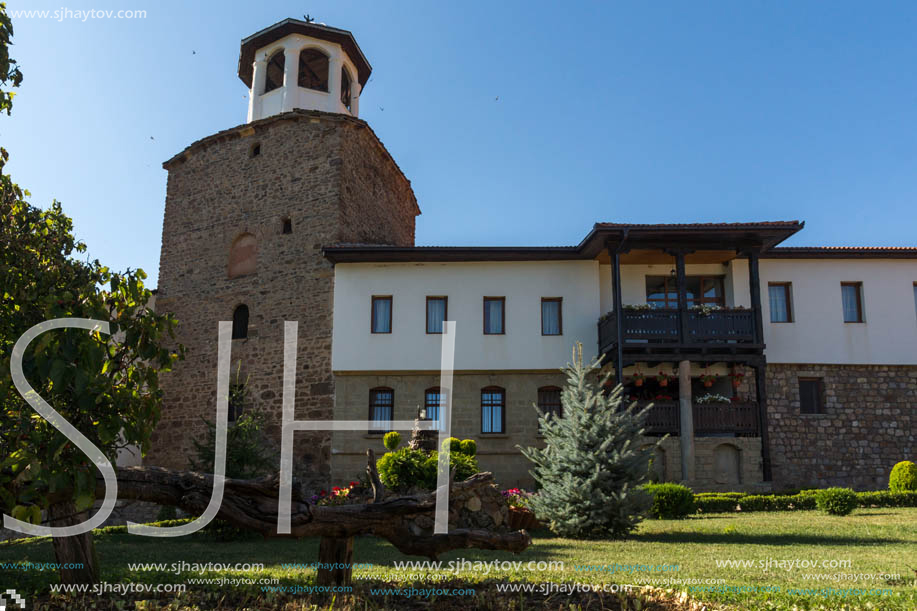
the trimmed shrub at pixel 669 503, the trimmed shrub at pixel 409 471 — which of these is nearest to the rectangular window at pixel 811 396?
the trimmed shrub at pixel 669 503

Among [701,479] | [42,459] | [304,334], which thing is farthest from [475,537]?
[304,334]

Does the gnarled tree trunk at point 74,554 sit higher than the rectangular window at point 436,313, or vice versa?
the rectangular window at point 436,313

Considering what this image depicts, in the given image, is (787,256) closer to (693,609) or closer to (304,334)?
(304,334)

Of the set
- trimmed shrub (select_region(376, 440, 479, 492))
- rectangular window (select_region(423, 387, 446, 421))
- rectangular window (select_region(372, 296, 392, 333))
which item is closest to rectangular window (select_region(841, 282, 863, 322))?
rectangular window (select_region(423, 387, 446, 421))

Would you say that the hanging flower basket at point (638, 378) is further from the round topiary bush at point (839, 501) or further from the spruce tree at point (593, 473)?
the spruce tree at point (593, 473)

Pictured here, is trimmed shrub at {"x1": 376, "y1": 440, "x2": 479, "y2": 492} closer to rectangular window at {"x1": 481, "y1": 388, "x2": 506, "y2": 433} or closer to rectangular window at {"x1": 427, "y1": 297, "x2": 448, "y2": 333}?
rectangular window at {"x1": 481, "y1": 388, "x2": 506, "y2": 433}

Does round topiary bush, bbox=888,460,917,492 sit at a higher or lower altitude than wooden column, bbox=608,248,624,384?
lower

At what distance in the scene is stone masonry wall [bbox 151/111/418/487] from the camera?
21.5 metres

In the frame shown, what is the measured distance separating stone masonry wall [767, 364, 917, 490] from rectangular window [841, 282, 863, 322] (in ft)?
4.47

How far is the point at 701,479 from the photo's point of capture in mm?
18656

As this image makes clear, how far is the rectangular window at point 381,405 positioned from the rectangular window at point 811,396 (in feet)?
35.9

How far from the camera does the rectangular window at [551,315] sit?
20.6 m

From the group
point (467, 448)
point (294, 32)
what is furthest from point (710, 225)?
point (294, 32)

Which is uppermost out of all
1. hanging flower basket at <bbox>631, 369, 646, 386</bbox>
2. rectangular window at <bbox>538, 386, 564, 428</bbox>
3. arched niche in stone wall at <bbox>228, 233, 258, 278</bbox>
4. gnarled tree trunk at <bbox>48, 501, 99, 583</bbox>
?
arched niche in stone wall at <bbox>228, 233, 258, 278</bbox>
